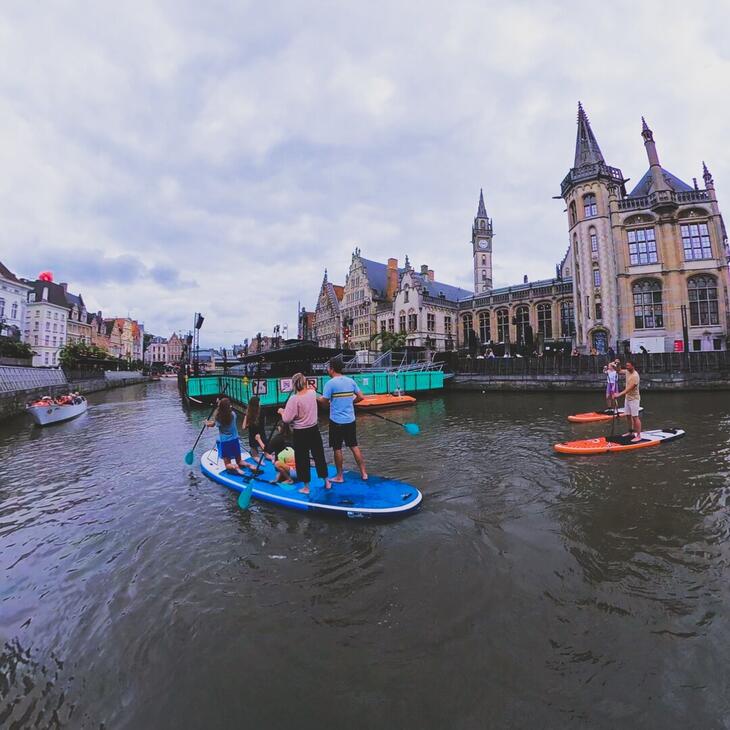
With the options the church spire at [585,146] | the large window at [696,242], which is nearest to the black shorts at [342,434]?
the large window at [696,242]

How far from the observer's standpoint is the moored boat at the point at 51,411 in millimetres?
16266

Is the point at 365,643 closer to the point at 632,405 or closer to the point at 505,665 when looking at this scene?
the point at 505,665

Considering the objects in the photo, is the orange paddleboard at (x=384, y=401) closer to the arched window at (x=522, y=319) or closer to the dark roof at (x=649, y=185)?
the arched window at (x=522, y=319)

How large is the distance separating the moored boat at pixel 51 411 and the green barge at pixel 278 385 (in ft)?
22.6

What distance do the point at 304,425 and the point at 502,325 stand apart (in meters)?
49.0

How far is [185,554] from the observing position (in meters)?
4.74

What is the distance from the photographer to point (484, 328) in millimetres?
52500

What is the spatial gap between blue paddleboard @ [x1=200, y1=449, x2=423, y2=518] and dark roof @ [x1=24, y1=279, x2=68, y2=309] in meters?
68.7

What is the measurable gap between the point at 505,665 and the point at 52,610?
14.2ft

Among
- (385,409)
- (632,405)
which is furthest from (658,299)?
(632,405)

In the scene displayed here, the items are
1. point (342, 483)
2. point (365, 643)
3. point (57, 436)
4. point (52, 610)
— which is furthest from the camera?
point (57, 436)

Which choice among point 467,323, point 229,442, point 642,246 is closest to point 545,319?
point 467,323

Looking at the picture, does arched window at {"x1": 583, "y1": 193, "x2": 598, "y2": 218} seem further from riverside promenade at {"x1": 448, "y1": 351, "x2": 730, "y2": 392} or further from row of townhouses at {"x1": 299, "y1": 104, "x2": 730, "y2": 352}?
riverside promenade at {"x1": 448, "y1": 351, "x2": 730, "y2": 392}

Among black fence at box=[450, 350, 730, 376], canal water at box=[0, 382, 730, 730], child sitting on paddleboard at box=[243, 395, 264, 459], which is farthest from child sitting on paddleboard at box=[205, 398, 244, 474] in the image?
black fence at box=[450, 350, 730, 376]
